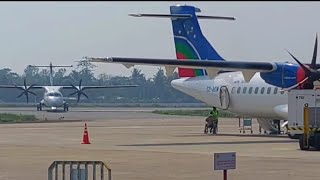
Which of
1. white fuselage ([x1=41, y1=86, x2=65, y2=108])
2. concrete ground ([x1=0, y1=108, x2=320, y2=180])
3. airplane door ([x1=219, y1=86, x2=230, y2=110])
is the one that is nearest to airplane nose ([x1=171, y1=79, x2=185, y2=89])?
airplane door ([x1=219, y1=86, x2=230, y2=110])

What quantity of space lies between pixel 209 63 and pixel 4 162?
13.3 meters

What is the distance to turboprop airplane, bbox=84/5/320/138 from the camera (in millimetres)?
34156

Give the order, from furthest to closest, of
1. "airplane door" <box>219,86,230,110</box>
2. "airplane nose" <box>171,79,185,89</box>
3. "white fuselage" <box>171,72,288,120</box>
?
"airplane nose" <box>171,79,185,89</box> → "airplane door" <box>219,86,230,110</box> → "white fuselage" <box>171,72,288,120</box>

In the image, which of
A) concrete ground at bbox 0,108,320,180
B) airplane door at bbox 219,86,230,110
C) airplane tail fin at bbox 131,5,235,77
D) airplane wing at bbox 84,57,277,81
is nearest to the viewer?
concrete ground at bbox 0,108,320,180

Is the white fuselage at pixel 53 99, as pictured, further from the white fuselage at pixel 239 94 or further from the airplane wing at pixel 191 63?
the airplane wing at pixel 191 63

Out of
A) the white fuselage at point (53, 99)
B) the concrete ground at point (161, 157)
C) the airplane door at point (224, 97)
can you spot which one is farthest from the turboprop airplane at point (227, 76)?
the white fuselage at point (53, 99)

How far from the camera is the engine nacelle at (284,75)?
113 ft

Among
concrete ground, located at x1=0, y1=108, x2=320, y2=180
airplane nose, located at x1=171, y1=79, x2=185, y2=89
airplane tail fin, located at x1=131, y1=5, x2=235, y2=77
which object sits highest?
airplane tail fin, located at x1=131, y1=5, x2=235, y2=77

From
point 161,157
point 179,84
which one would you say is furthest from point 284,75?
point 161,157

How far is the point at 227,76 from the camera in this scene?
133 ft

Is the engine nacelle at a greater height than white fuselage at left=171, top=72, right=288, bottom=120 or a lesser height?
greater

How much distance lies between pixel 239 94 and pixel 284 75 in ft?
14.8

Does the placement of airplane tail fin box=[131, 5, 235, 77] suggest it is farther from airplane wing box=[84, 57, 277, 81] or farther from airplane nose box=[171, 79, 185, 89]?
airplane wing box=[84, 57, 277, 81]

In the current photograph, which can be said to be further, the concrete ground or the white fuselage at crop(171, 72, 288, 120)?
the white fuselage at crop(171, 72, 288, 120)
